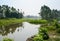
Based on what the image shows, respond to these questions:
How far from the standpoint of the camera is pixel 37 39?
20469 mm

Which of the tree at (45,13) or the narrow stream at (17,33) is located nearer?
the narrow stream at (17,33)

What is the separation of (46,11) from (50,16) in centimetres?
539

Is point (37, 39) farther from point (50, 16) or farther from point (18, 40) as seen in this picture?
point (50, 16)

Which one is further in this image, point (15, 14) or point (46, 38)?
point (15, 14)

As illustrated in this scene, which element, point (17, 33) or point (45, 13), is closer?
point (17, 33)

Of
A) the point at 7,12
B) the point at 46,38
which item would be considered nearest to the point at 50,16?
the point at 7,12

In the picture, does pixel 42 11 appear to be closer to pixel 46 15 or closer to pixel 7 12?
pixel 46 15

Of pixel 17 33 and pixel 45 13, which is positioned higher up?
pixel 17 33

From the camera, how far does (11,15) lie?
3858 inches

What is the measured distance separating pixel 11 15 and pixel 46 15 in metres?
25.5

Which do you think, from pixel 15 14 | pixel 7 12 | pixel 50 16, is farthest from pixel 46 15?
pixel 7 12

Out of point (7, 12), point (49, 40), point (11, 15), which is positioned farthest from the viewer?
point (11, 15)

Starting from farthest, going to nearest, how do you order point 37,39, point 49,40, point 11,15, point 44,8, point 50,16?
point 44,8
point 50,16
point 11,15
point 49,40
point 37,39

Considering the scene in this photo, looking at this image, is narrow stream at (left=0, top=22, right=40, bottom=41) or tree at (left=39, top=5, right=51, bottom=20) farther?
tree at (left=39, top=5, right=51, bottom=20)
